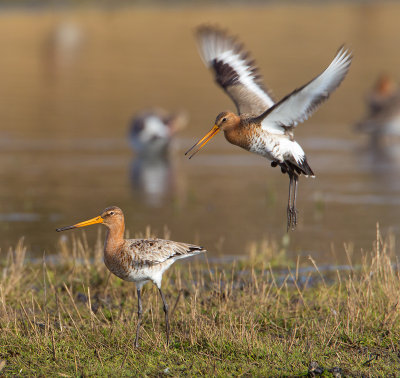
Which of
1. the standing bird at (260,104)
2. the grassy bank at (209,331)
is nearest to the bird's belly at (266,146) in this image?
the standing bird at (260,104)

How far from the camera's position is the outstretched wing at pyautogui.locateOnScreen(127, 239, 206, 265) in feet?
22.9

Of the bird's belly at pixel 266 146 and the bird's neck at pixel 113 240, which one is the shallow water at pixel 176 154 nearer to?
the bird's belly at pixel 266 146

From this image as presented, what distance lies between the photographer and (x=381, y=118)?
19016 millimetres

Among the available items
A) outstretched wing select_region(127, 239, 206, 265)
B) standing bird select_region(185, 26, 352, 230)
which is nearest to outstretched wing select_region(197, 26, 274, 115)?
standing bird select_region(185, 26, 352, 230)

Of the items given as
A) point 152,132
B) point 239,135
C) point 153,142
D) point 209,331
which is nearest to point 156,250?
point 209,331

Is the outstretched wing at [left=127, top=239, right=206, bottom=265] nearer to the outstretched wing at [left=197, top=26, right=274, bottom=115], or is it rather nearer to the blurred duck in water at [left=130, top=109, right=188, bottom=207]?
the outstretched wing at [left=197, top=26, right=274, bottom=115]

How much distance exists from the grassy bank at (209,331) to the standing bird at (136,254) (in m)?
0.30

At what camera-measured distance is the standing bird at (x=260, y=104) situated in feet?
23.8

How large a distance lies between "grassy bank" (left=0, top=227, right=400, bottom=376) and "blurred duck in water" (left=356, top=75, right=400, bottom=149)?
1063 centimetres

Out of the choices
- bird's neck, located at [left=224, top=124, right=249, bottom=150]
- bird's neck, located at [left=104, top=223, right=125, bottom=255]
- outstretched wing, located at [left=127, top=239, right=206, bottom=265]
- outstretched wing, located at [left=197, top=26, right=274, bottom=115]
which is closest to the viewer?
outstretched wing, located at [left=127, top=239, right=206, bottom=265]

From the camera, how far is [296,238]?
1132 cm

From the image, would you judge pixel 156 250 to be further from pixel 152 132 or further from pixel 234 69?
pixel 152 132

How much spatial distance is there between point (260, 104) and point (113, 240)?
7.20 ft

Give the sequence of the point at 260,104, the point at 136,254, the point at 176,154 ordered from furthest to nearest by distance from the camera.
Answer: the point at 176,154 < the point at 260,104 < the point at 136,254
